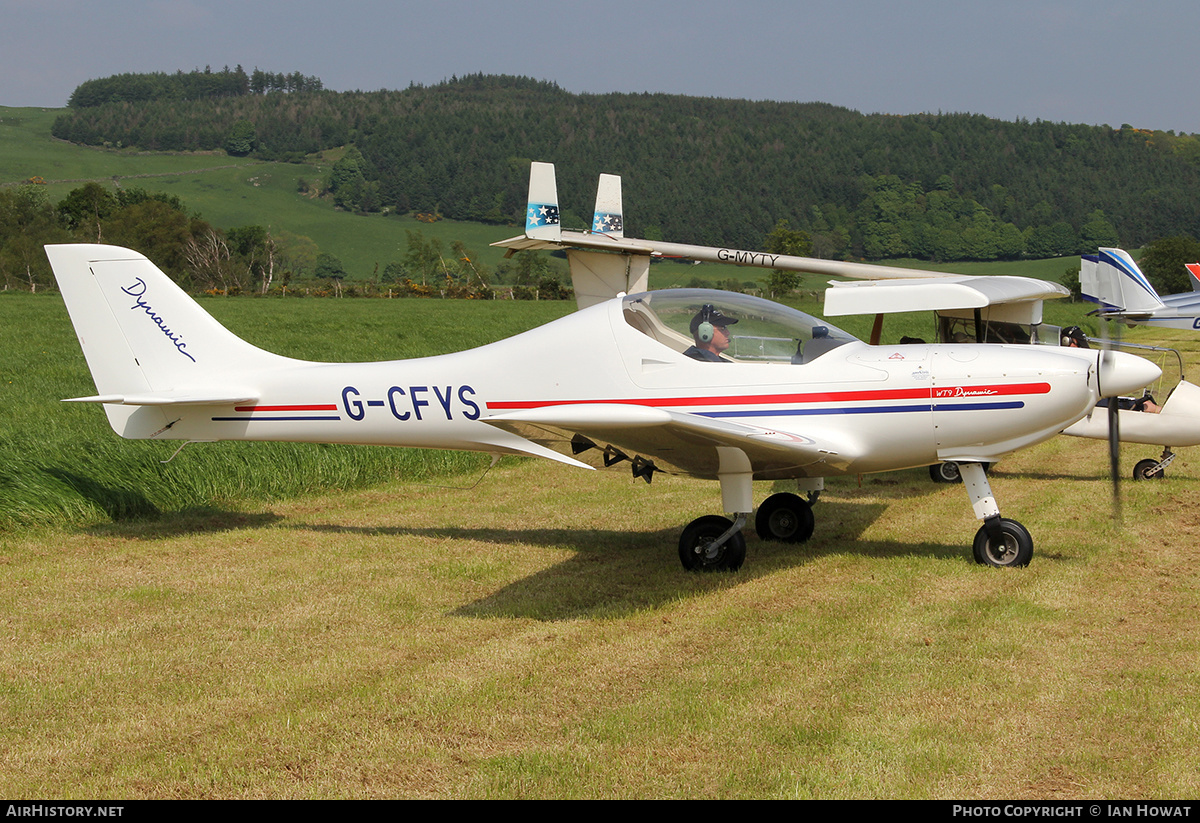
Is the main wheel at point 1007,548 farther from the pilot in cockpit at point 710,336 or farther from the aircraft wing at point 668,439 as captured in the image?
the pilot in cockpit at point 710,336

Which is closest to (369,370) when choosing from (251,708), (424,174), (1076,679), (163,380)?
(163,380)

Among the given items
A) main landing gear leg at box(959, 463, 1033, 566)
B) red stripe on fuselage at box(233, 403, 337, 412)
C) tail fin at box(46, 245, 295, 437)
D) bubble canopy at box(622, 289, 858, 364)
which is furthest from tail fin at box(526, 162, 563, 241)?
main landing gear leg at box(959, 463, 1033, 566)

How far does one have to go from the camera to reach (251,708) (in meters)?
4.77

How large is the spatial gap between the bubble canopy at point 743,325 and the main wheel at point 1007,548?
177cm

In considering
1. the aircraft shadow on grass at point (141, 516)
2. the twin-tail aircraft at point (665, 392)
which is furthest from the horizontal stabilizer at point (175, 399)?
the aircraft shadow on grass at point (141, 516)

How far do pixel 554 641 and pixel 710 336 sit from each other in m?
2.65

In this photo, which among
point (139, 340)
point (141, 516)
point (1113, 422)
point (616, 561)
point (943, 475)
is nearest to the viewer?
point (1113, 422)

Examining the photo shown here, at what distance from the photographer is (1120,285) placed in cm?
2556

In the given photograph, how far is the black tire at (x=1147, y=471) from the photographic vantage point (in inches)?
409

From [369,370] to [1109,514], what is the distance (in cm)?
672

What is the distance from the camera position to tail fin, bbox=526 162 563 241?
13.5 m

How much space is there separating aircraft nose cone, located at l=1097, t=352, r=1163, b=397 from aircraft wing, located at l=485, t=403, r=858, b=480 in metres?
1.75

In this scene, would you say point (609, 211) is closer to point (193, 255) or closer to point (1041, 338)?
point (1041, 338)

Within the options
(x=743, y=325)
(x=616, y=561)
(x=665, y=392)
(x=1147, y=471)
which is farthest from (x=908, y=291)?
(x=1147, y=471)
